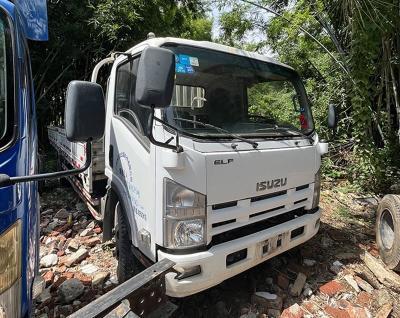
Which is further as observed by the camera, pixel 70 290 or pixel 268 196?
pixel 70 290

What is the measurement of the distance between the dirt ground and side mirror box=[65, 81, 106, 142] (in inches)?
70.0

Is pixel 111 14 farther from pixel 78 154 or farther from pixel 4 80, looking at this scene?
pixel 4 80

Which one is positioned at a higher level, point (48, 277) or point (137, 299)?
point (137, 299)

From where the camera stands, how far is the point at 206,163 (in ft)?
7.87

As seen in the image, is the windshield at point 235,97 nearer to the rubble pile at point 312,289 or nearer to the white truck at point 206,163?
the white truck at point 206,163

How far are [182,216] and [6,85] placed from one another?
1.24 m

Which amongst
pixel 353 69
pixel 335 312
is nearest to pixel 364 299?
pixel 335 312

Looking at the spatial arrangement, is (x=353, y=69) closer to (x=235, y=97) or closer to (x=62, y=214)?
(x=235, y=97)

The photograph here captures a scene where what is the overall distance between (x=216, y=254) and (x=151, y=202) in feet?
1.80

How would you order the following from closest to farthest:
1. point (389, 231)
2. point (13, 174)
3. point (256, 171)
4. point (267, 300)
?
point (13, 174), point (256, 171), point (267, 300), point (389, 231)

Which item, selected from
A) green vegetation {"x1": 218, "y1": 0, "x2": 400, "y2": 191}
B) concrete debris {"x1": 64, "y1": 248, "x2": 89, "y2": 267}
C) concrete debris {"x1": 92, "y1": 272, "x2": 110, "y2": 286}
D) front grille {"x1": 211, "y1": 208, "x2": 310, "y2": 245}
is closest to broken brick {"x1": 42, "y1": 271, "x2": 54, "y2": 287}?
concrete debris {"x1": 64, "y1": 248, "x2": 89, "y2": 267}

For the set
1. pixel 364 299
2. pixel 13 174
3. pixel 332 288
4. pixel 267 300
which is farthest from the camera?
pixel 332 288

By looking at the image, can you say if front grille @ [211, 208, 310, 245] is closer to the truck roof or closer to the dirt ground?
the dirt ground

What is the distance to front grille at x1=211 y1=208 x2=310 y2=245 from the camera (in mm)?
2595
